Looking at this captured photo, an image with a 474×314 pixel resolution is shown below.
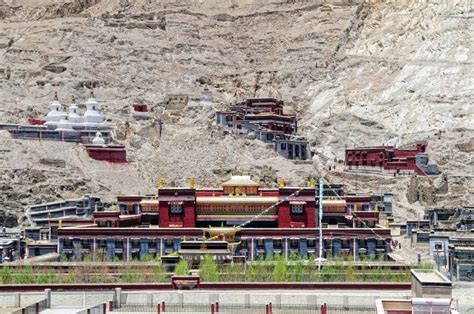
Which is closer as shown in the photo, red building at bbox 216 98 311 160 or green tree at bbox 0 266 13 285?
green tree at bbox 0 266 13 285

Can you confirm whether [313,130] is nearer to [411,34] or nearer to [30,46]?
[411,34]

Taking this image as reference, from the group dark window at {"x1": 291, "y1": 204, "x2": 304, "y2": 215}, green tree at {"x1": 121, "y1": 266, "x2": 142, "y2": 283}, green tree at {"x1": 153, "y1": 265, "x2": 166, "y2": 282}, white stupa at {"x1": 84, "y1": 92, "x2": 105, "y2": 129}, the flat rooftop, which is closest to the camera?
the flat rooftop

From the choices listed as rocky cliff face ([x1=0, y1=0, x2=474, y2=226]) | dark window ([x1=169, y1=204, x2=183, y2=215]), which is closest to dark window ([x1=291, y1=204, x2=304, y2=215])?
dark window ([x1=169, y1=204, x2=183, y2=215])

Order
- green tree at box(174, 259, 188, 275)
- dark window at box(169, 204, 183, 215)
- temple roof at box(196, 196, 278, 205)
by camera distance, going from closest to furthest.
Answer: green tree at box(174, 259, 188, 275)
dark window at box(169, 204, 183, 215)
temple roof at box(196, 196, 278, 205)

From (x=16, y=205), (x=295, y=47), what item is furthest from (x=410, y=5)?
(x=16, y=205)

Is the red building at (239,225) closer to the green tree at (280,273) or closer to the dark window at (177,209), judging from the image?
the dark window at (177,209)

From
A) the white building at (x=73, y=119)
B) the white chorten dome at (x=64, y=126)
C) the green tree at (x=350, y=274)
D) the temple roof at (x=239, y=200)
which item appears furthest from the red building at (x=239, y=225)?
the white building at (x=73, y=119)

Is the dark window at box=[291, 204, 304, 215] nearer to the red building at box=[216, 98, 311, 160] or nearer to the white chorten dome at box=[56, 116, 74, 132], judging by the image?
the red building at box=[216, 98, 311, 160]
